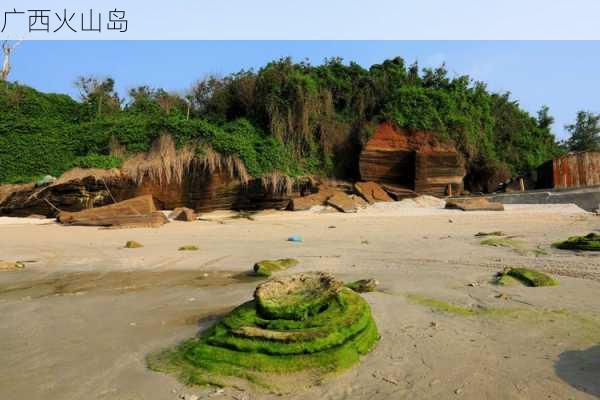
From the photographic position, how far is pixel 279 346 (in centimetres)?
224

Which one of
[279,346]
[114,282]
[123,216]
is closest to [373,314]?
[279,346]

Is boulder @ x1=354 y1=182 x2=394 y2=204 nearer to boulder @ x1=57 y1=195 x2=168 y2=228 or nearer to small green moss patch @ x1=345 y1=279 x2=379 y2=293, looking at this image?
boulder @ x1=57 y1=195 x2=168 y2=228

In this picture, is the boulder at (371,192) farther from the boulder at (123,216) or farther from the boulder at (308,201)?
the boulder at (123,216)

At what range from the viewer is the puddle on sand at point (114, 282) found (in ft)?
13.8

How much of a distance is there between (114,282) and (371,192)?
991 cm

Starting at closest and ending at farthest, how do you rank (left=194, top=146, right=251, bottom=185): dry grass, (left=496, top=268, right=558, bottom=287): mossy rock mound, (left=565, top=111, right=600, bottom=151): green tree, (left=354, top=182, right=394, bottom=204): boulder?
(left=496, top=268, right=558, bottom=287): mossy rock mound, (left=194, top=146, right=251, bottom=185): dry grass, (left=354, top=182, right=394, bottom=204): boulder, (left=565, top=111, right=600, bottom=151): green tree

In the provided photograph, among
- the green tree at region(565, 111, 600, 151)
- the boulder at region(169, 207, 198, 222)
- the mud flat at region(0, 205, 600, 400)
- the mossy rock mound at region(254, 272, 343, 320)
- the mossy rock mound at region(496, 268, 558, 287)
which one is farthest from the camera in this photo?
the green tree at region(565, 111, 600, 151)

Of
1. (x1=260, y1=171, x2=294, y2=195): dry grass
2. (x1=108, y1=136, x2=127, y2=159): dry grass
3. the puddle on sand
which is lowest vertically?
the puddle on sand

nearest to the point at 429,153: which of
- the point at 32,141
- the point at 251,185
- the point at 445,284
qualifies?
the point at 251,185

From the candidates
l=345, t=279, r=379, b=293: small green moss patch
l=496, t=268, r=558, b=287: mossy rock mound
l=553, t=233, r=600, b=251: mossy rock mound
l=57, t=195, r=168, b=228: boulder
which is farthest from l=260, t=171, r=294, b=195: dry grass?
l=496, t=268, r=558, b=287: mossy rock mound

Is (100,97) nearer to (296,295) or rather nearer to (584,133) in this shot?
(296,295)

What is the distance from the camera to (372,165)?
14781mm

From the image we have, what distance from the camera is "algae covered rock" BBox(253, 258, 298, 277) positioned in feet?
15.3

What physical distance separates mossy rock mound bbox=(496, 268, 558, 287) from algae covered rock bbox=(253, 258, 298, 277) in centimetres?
225
